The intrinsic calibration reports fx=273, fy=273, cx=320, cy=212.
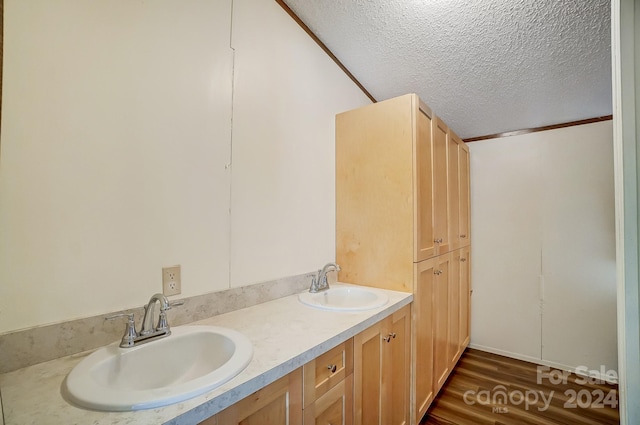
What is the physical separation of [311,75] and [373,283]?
53.1 inches

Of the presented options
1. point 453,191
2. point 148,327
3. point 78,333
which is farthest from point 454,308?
point 78,333

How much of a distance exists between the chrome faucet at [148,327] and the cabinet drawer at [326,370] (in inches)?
19.8

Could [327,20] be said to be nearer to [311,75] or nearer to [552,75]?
[311,75]

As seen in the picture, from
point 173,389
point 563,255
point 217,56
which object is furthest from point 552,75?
point 173,389

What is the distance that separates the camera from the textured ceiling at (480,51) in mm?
1405

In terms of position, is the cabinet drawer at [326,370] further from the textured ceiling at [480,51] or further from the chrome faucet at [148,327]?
the textured ceiling at [480,51]

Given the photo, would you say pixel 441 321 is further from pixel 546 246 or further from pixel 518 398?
pixel 546 246

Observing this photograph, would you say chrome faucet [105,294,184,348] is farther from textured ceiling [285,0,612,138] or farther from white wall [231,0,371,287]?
textured ceiling [285,0,612,138]

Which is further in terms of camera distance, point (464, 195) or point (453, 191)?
point (464, 195)

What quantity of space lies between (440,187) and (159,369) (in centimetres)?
180

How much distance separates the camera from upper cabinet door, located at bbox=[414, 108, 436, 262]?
60.2 inches

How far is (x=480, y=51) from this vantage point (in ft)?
5.41

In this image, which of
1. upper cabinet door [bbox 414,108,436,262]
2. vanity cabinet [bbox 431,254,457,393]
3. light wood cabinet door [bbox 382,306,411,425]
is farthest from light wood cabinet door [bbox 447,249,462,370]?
light wood cabinet door [bbox 382,306,411,425]

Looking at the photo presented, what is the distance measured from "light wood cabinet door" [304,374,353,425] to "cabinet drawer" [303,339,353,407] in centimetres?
2
